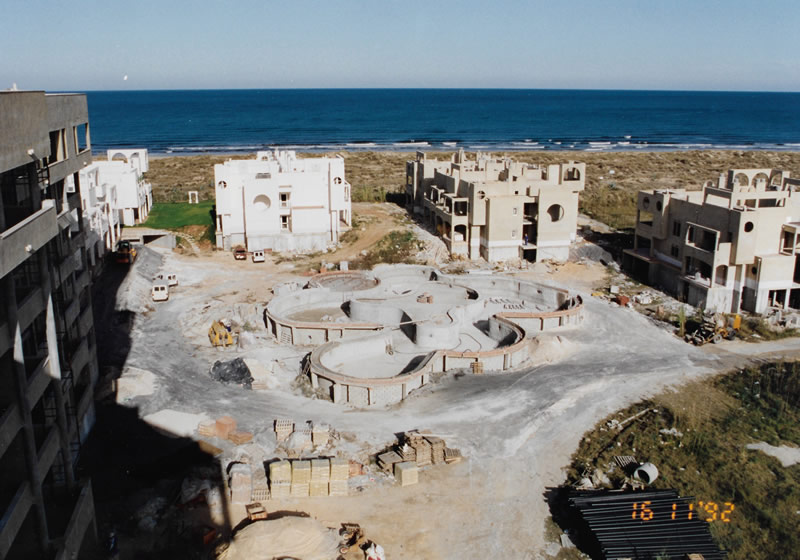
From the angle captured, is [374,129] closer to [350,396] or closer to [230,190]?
[230,190]

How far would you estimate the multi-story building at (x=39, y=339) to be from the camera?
1473 cm

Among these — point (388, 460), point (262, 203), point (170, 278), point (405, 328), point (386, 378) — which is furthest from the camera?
point (262, 203)

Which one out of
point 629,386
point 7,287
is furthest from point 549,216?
point 7,287

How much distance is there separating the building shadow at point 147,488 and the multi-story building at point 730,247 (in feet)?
97.9

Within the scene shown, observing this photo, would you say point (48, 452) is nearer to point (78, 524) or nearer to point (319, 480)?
point (78, 524)

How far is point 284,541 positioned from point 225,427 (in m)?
7.25

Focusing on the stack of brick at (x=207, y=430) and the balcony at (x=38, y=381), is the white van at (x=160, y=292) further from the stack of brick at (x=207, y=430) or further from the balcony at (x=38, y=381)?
the balcony at (x=38, y=381)

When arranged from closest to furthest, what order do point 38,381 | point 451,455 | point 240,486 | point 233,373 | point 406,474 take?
point 38,381
point 240,486
point 406,474
point 451,455
point 233,373

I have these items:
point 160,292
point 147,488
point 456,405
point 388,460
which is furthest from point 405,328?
point 147,488

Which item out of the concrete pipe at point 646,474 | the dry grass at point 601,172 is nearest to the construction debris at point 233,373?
the concrete pipe at point 646,474

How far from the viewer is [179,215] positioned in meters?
58.5

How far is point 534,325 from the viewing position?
36.8 meters

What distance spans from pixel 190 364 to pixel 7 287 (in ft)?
57.4

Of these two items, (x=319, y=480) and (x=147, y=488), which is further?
(x=319, y=480)
